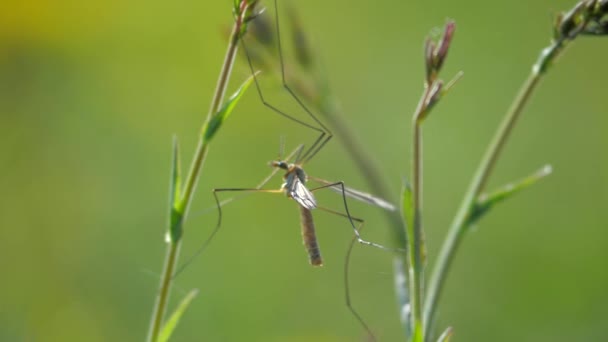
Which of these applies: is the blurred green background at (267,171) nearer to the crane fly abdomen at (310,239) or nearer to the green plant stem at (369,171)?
the green plant stem at (369,171)

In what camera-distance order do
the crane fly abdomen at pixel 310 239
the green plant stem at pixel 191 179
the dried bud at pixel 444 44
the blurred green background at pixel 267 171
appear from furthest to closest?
the blurred green background at pixel 267 171, the crane fly abdomen at pixel 310 239, the dried bud at pixel 444 44, the green plant stem at pixel 191 179

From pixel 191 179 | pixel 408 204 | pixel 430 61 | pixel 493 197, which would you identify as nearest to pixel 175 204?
pixel 191 179

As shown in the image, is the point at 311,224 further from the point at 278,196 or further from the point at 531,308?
the point at 278,196

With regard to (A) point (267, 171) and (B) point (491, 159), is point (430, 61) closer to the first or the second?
(B) point (491, 159)

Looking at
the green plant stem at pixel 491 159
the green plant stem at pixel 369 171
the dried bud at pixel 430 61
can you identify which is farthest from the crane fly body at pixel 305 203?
the dried bud at pixel 430 61

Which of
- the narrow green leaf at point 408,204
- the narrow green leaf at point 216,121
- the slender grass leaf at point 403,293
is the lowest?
the slender grass leaf at point 403,293

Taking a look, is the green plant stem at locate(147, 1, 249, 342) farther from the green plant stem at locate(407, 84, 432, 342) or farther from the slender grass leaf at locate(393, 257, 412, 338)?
the slender grass leaf at locate(393, 257, 412, 338)

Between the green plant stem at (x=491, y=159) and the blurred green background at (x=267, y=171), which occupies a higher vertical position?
the blurred green background at (x=267, y=171)

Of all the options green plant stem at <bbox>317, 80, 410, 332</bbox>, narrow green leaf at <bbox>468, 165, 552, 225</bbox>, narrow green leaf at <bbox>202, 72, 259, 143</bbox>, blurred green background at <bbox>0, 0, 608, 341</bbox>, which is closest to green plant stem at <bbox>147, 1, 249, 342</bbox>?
narrow green leaf at <bbox>202, 72, 259, 143</bbox>

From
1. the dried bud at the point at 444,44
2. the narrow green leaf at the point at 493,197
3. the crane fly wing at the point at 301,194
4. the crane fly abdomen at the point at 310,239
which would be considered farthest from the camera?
the crane fly abdomen at the point at 310,239
